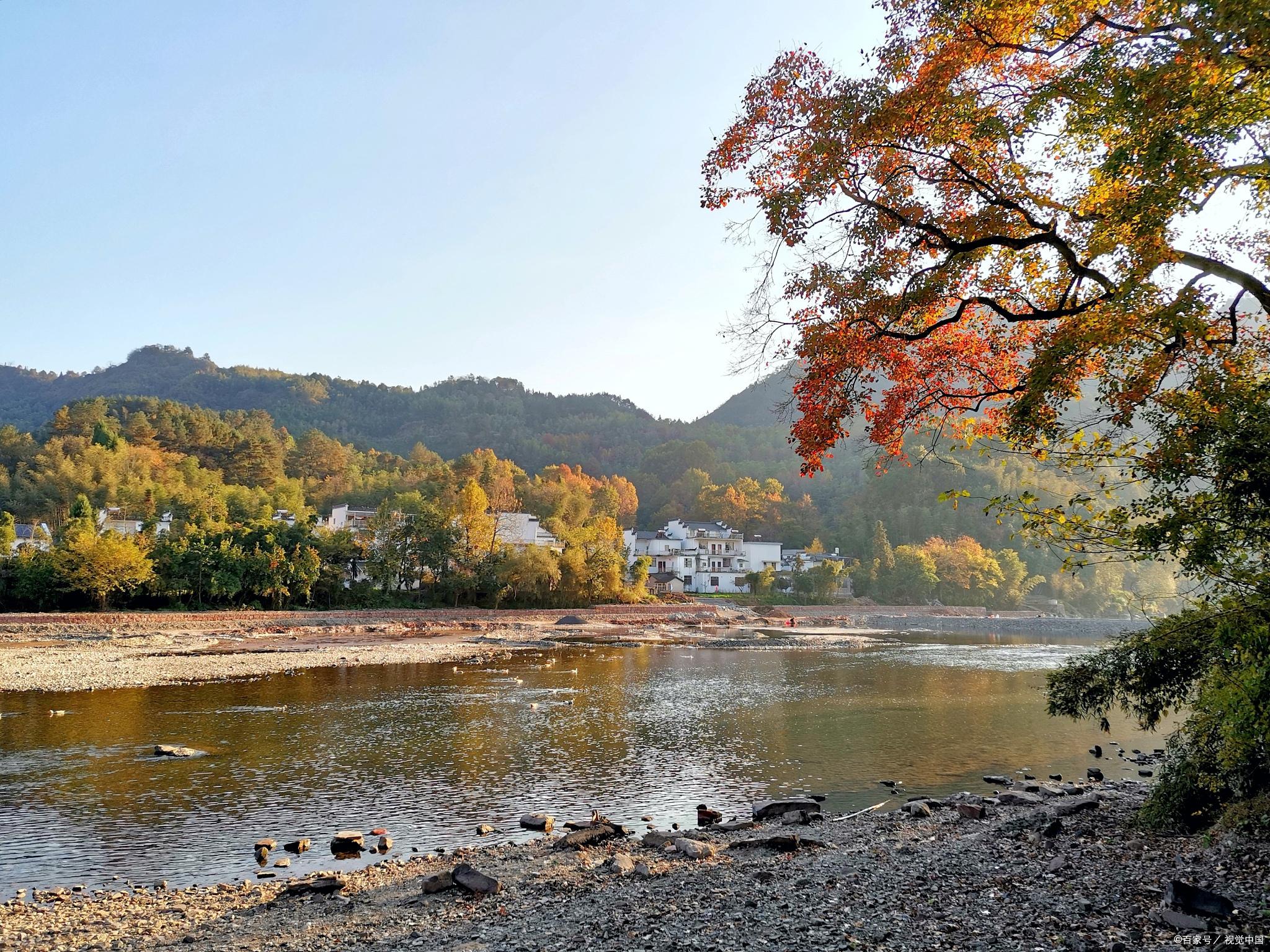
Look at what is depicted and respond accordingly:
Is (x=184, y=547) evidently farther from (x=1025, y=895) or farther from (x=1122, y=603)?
(x=1122, y=603)

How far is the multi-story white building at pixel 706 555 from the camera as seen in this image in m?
86.6

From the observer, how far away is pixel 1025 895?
20.8 feet

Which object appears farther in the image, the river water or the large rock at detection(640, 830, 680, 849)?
the river water

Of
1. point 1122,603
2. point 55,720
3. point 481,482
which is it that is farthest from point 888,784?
point 1122,603

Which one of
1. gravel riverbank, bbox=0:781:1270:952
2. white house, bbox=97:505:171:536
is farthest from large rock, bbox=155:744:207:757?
white house, bbox=97:505:171:536

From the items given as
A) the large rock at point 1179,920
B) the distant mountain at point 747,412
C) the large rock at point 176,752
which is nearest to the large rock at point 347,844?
the large rock at point 176,752

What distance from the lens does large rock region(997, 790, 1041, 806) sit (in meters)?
11.9

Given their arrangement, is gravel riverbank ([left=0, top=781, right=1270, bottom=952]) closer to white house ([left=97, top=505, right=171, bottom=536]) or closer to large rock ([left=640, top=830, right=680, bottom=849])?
large rock ([left=640, top=830, right=680, bottom=849])

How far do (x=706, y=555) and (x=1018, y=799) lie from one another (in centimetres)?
7656

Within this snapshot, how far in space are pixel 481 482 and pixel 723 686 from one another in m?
53.2

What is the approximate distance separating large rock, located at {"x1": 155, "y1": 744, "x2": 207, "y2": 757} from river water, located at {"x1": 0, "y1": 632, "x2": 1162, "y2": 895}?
0.23 m

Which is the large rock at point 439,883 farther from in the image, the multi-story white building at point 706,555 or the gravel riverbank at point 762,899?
the multi-story white building at point 706,555

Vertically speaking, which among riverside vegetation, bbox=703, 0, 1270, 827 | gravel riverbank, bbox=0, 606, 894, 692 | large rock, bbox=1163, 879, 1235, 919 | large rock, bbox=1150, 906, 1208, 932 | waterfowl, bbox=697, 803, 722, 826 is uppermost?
riverside vegetation, bbox=703, 0, 1270, 827

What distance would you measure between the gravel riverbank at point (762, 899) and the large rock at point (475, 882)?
0.10 m
